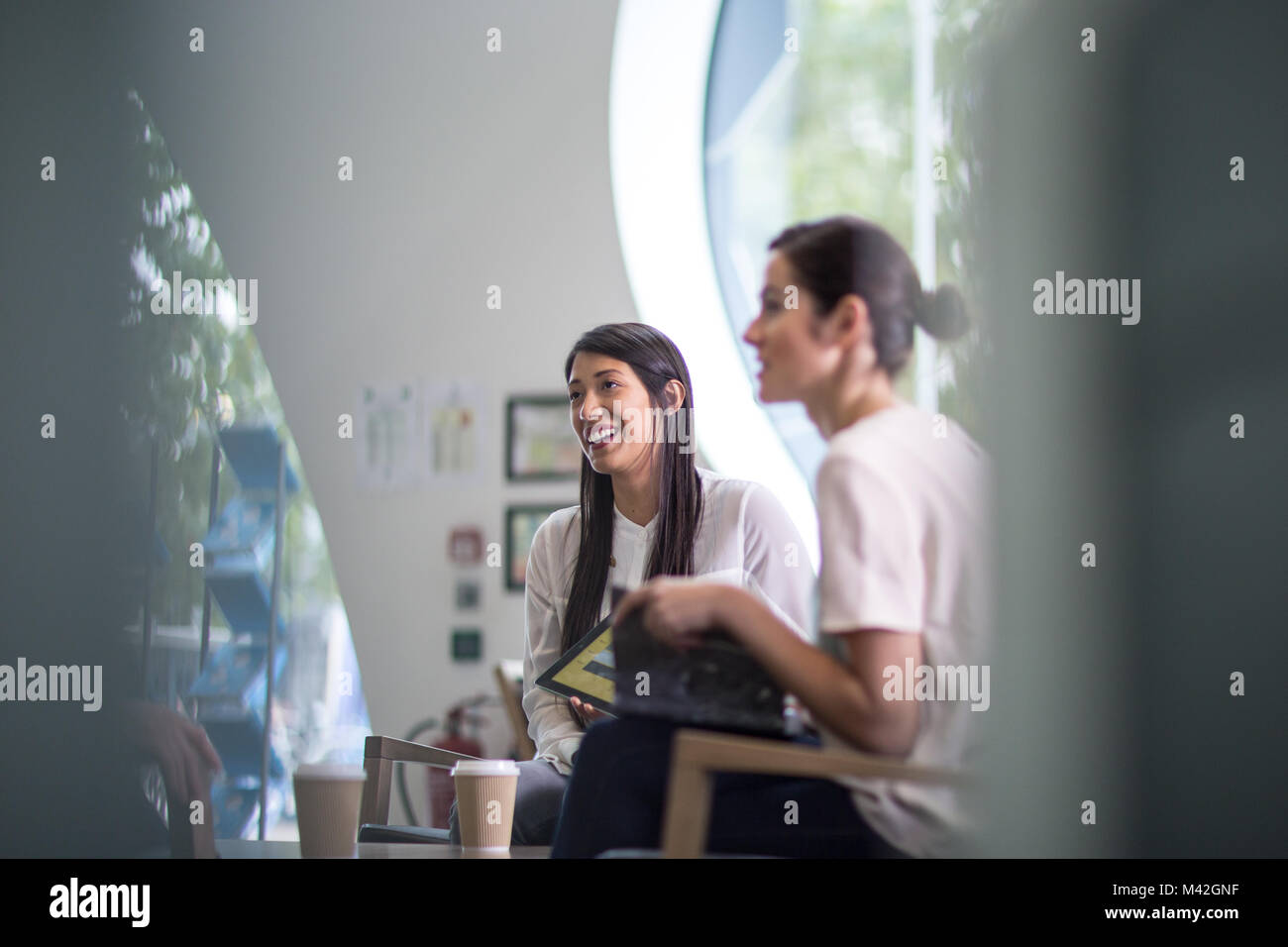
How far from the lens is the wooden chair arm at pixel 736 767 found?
1342 millimetres

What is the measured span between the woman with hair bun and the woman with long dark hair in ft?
1.54

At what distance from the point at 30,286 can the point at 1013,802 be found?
187cm

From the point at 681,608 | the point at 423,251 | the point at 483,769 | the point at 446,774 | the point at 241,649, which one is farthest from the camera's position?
the point at 423,251

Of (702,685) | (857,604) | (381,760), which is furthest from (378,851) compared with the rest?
(857,604)

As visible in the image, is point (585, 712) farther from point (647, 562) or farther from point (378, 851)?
point (378, 851)

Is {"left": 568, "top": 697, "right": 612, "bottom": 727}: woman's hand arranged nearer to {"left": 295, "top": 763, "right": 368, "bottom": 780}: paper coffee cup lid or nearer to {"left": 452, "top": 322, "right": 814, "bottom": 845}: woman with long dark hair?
{"left": 452, "top": 322, "right": 814, "bottom": 845}: woman with long dark hair

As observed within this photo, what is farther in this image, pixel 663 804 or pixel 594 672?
pixel 594 672

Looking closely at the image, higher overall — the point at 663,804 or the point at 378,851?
the point at 663,804

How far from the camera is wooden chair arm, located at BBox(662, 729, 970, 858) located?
1.34m

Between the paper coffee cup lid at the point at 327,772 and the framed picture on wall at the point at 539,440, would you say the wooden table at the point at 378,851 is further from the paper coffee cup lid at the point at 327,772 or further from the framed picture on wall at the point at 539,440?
the framed picture on wall at the point at 539,440

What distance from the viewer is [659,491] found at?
213cm

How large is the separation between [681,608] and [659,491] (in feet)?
2.13

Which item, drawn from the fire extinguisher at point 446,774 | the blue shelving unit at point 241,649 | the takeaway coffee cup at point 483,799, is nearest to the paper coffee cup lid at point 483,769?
the takeaway coffee cup at point 483,799
